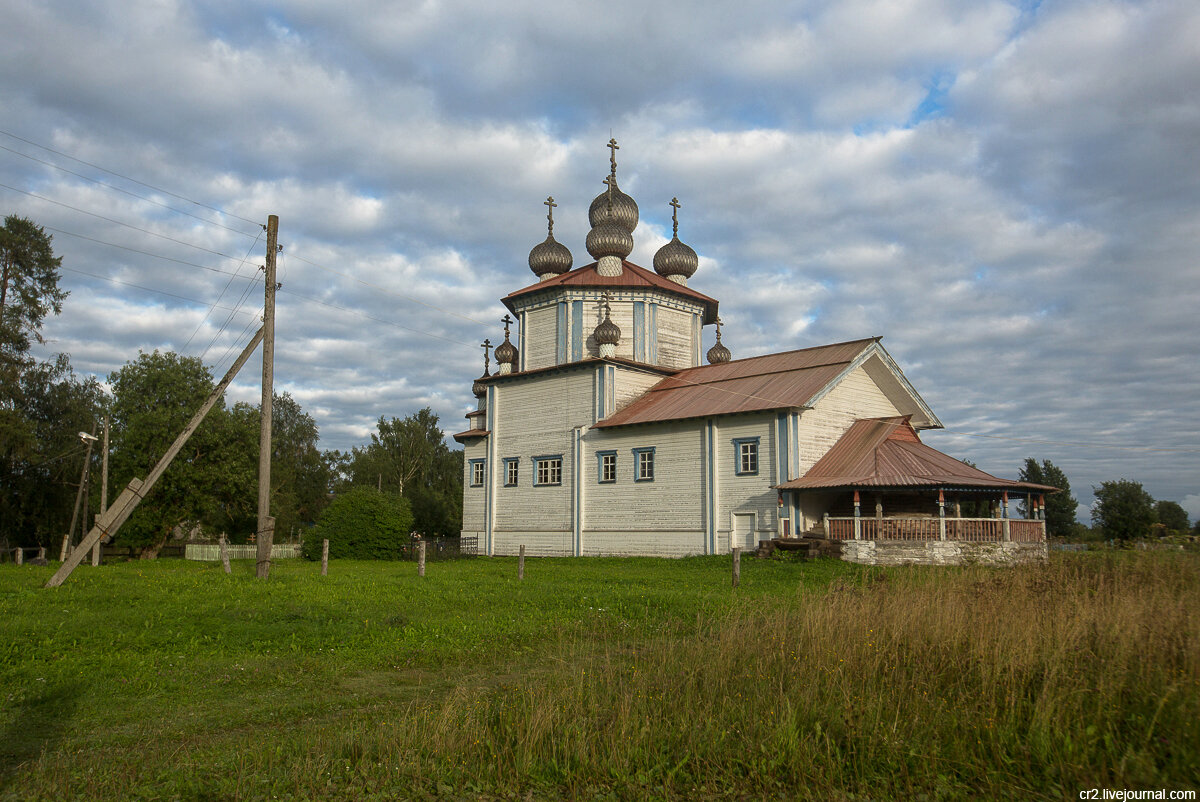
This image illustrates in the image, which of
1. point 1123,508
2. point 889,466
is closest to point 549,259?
point 889,466

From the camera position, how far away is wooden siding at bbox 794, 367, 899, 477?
26.2 metres

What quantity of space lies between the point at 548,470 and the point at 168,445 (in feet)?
58.5

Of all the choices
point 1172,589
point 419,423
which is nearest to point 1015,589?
point 1172,589

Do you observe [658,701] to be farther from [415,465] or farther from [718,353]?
[415,465]

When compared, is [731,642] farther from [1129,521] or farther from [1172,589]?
[1129,521]

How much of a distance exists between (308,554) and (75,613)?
2355 centimetres

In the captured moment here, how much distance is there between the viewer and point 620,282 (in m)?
34.8

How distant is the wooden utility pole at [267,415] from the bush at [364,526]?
14568 mm

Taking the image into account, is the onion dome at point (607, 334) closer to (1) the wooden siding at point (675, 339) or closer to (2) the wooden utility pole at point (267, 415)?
(1) the wooden siding at point (675, 339)

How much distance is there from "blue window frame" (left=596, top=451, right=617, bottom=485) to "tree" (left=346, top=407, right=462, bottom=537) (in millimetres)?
28307

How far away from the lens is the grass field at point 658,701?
208 inches

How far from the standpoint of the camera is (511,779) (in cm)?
544

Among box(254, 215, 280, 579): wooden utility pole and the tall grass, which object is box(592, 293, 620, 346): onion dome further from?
the tall grass

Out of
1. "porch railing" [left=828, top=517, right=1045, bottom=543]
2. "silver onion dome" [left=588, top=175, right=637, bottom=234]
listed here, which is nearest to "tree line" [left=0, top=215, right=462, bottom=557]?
"silver onion dome" [left=588, top=175, right=637, bottom=234]
